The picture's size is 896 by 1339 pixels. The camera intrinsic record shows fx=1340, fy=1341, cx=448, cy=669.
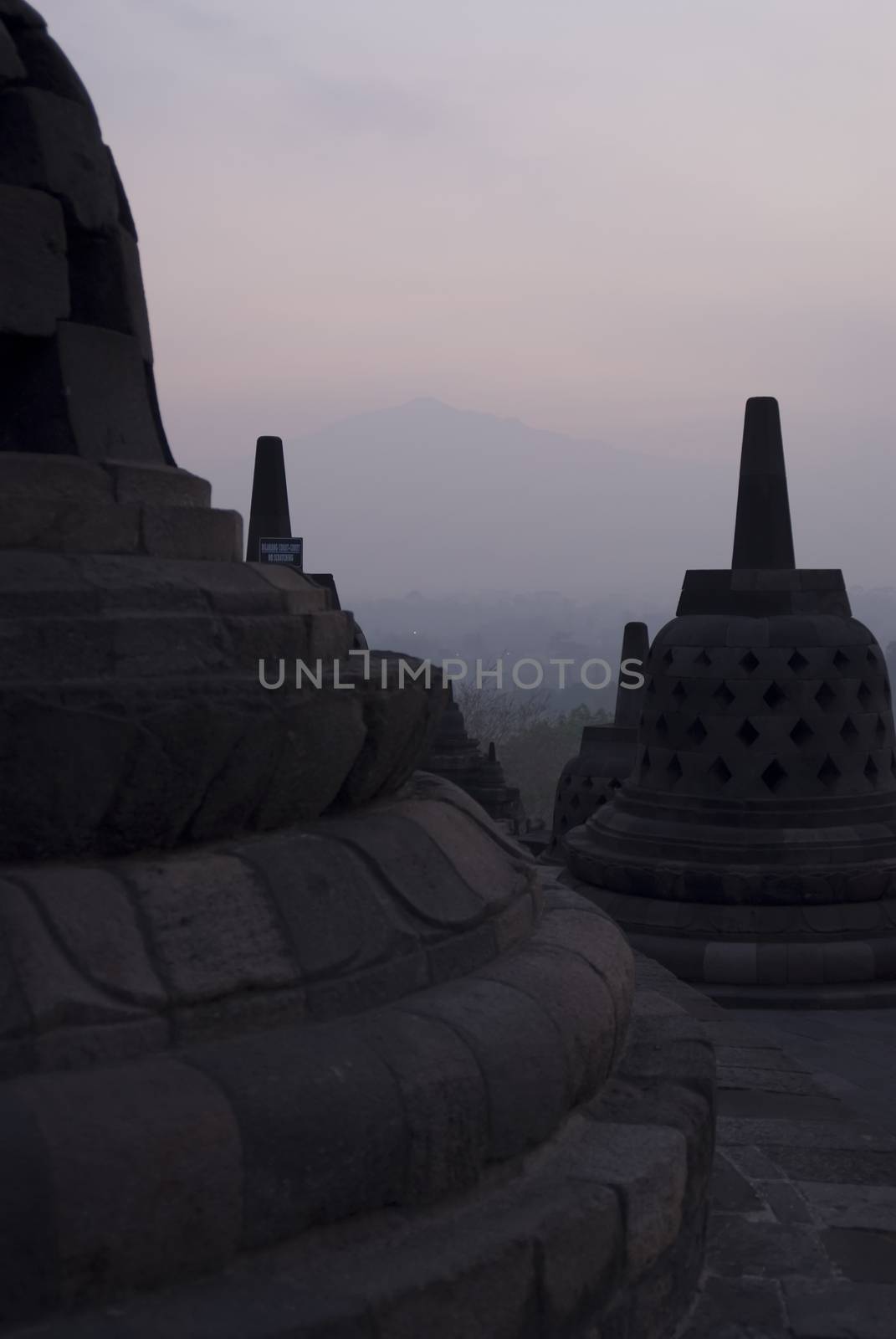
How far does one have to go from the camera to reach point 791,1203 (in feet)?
9.91

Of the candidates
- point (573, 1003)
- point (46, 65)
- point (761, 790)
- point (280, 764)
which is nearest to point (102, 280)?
point (46, 65)

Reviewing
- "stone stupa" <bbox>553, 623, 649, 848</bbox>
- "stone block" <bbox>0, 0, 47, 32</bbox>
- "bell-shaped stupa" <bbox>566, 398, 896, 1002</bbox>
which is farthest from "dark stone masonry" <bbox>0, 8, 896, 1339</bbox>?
"stone stupa" <bbox>553, 623, 649, 848</bbox>

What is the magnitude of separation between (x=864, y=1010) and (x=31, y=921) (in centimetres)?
468

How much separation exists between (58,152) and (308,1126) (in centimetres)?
206

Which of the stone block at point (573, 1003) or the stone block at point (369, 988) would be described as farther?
the stone block at point (573, 1003)

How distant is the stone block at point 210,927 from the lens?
2.18 m

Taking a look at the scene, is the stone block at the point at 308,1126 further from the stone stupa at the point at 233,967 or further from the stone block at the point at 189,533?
the stone block at the point at 189,533

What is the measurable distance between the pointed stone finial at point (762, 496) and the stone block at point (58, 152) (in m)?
4.70

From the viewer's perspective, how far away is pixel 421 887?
2.60 m

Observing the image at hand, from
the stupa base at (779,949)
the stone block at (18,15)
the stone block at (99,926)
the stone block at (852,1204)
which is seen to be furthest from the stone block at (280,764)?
the stupa base at (779,949)

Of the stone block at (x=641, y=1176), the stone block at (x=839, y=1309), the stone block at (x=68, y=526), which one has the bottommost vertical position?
the stone block at (x=839, y=1309)

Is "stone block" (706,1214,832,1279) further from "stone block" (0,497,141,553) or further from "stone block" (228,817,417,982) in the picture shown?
"stone block" (0,497,141,553)

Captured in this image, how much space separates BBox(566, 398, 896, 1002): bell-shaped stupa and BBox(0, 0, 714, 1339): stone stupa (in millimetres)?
3317

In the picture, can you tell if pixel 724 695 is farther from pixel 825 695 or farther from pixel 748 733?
pixel 825 695
